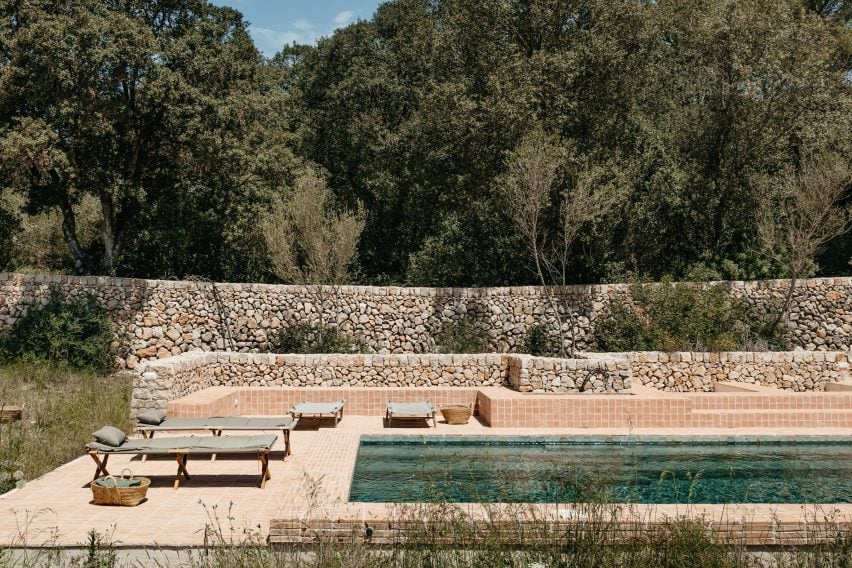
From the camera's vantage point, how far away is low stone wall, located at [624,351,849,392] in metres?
16.5

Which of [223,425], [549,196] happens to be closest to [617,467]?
[223,425]

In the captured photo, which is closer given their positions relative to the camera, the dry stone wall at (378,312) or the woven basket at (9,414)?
the woven basket at (9,414)

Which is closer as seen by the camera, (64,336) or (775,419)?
(775,419)

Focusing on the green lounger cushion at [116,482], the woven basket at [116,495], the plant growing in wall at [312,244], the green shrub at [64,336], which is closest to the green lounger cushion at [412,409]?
the green lounger cushion at [116,482]

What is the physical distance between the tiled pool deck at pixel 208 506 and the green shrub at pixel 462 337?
8.60 meters

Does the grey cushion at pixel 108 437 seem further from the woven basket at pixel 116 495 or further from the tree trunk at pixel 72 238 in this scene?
the tree trunk at pixel 72 238

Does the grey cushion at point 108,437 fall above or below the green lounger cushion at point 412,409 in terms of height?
above

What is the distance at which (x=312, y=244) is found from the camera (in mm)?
19828

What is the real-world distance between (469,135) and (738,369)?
1028 cm

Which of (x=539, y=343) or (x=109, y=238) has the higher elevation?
(x=109, y=238)

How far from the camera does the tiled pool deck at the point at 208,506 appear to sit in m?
6.04

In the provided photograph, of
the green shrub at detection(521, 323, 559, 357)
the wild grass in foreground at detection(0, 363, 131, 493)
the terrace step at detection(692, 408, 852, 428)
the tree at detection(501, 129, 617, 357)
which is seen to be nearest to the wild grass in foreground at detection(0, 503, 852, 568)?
the wild grass in foreground at detection(0, 363, 131, 493)

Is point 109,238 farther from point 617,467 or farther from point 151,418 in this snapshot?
point 617,467

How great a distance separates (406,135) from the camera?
88.0ft
